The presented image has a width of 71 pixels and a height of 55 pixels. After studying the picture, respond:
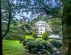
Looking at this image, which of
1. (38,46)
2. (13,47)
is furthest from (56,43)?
(13,47)

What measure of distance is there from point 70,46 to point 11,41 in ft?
4.06

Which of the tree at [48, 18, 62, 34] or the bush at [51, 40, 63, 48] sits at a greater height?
the tree at [48, 18, 62, 34]

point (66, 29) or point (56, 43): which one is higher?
point (66, 29)

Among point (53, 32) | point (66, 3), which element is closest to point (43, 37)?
point (53, 32)

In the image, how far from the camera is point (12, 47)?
3.86m

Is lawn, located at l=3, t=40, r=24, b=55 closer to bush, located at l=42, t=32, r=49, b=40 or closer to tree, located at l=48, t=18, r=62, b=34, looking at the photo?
bush, located at l=42, t=32, r=49, b=40

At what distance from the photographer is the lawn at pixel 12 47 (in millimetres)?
3832

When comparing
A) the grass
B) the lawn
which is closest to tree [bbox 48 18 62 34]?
the grass

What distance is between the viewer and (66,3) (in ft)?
11.0

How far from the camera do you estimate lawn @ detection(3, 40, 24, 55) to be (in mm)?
3832

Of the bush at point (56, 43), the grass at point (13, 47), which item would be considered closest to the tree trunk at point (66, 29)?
the bush at point (56, 43)

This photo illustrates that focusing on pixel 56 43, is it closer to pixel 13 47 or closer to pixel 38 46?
pixel 38 46

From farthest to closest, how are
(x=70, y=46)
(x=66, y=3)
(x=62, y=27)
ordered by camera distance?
(x=62, y=27) → (x=70, y=46) → (x=66, y=3)

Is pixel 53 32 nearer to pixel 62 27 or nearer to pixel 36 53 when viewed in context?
pixel 62 27
